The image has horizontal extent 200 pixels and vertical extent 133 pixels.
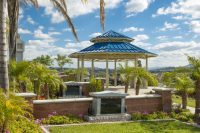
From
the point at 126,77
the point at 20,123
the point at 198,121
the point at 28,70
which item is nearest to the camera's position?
the point at 20,123

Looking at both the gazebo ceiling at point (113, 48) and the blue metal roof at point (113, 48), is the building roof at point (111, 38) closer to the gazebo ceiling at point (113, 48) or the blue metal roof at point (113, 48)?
the gazebo ceiling at point (113, 48)

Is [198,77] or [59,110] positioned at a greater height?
[198,77]

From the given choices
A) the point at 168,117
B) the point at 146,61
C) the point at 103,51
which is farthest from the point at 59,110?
the point at 146,61

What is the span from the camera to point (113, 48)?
27.3 metres

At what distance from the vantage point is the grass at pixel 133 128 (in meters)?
13.2

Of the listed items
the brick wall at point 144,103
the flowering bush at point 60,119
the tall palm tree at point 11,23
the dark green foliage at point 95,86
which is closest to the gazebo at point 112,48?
the dark green foliage at point 95,86

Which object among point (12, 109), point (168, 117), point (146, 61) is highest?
point (146, 61)

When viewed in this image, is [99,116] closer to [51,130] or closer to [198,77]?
[51,130]

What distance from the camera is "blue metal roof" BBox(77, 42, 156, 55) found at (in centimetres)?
2712

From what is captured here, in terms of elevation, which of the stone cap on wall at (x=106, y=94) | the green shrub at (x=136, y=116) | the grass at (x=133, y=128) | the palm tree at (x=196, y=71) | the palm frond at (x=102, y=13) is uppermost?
the palm frond at (x=102, y=13)

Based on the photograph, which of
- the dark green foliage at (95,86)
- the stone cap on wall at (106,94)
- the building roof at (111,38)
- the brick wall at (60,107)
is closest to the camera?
the brick wall at (60,107)

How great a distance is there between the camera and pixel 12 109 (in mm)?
8250

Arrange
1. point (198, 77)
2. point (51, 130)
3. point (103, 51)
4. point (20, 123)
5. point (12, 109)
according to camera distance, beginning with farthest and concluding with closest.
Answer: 1. point (103, 51)
2. point (198, 77)
3. point (51, 130)
4. point (20, 123)
5. point (12, 109)

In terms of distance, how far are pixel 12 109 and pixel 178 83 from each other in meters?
12.7
